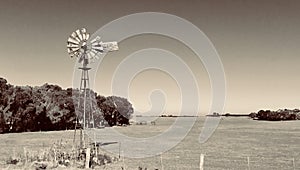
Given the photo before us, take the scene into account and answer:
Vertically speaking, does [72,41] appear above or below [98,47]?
above

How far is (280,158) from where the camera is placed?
35969 millimetres

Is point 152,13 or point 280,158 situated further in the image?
point 152,13

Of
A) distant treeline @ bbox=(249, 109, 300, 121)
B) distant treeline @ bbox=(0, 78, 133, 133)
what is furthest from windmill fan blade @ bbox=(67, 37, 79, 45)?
distant treeline @ bbox=(249, 109, 300, 121)

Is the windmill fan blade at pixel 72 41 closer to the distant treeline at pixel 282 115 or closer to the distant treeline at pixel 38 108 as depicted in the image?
the distant treeline at pixel 38 108

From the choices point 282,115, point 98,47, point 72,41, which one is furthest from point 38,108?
point 282,115

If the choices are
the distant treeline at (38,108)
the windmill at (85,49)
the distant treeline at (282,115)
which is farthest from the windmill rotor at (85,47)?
the distant treeline at (282,115)

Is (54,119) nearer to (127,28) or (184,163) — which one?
(127,28)

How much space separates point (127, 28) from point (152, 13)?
8.75 m

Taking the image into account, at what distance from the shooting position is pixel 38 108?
80938mm

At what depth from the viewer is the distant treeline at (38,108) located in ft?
245

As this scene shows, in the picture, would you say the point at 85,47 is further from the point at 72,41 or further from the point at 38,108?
the point at 38,108

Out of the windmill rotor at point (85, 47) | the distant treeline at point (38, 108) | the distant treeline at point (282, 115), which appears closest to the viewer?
the windmill rotor at point (85, 47)

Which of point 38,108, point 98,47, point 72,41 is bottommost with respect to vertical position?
point 38,108

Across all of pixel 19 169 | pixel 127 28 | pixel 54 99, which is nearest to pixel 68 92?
pixel 54 99
